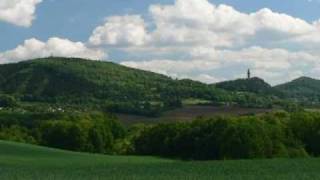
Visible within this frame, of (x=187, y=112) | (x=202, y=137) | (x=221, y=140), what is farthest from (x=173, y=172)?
(x=187, y=112)

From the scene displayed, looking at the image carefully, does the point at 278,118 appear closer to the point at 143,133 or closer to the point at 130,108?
the point at 143,133

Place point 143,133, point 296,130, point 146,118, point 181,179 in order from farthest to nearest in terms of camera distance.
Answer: point 146,118, point 143,133, point 296,130, point 181,179

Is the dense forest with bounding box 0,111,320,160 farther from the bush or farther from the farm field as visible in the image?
the farm field

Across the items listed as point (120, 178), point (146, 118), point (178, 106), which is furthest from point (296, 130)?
point (178, 106)

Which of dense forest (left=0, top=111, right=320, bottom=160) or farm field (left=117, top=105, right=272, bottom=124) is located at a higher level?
farm field (left=117, top=105, right=272, bottom=124)

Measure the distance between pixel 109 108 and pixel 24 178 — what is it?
153 m

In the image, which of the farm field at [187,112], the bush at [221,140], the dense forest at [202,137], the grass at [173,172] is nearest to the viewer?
the grass at [173,172]

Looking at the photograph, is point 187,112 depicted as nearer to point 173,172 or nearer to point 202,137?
point 202,137

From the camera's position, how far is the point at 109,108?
190375mm

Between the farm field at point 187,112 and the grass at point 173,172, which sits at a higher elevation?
the farm field at point 187,112

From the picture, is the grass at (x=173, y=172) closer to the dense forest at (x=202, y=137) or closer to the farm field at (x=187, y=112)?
the dense forest at (x=202, y=137)

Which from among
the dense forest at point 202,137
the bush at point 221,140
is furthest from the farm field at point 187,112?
the bush at point 221,140

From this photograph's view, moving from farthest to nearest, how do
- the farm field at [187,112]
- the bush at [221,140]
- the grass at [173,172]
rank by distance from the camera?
1. the farm field at [187,112]
2. the bush at [221,140]
3. the grass at [173,172]

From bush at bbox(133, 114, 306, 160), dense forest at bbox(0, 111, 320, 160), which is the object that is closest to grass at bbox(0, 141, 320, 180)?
bush at bbox(133, 114, 306, 160)
